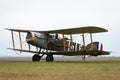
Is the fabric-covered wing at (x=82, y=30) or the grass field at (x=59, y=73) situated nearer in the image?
the grass field at (x=59, y=73)

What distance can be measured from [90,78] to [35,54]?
18419 millimetres

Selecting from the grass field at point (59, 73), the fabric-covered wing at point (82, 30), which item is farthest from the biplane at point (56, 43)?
the grass field at point (59, 73)

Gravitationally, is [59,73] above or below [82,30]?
below

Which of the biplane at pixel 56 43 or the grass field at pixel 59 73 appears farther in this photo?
the biplane at pixel 56 43

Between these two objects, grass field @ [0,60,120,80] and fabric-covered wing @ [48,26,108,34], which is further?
fabric-covered wing @ [48,26,108,34]

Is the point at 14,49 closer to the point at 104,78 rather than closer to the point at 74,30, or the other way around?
the point at 74,30

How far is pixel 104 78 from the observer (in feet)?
44.5

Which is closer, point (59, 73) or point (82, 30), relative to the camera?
point (59, 73)

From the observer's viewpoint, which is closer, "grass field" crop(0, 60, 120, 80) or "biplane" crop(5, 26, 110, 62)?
"grass field" crop(0, 60, 120, 80)

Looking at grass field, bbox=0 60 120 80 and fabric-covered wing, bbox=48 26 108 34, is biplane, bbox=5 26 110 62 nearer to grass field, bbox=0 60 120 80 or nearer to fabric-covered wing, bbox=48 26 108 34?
fabric-covered wing, bbox=48 26 108 34

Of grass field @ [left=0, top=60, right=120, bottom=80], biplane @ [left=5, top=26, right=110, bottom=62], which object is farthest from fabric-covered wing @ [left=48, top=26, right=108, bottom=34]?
grass field @ [left=0, top=60, right=120, bottom=80]

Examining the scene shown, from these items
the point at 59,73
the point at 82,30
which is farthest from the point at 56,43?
the point at 59,73

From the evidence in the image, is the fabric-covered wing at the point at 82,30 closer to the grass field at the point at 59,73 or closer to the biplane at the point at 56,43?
the biplane at the point at 56,43

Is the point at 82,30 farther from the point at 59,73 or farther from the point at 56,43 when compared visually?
the point at 59,73
